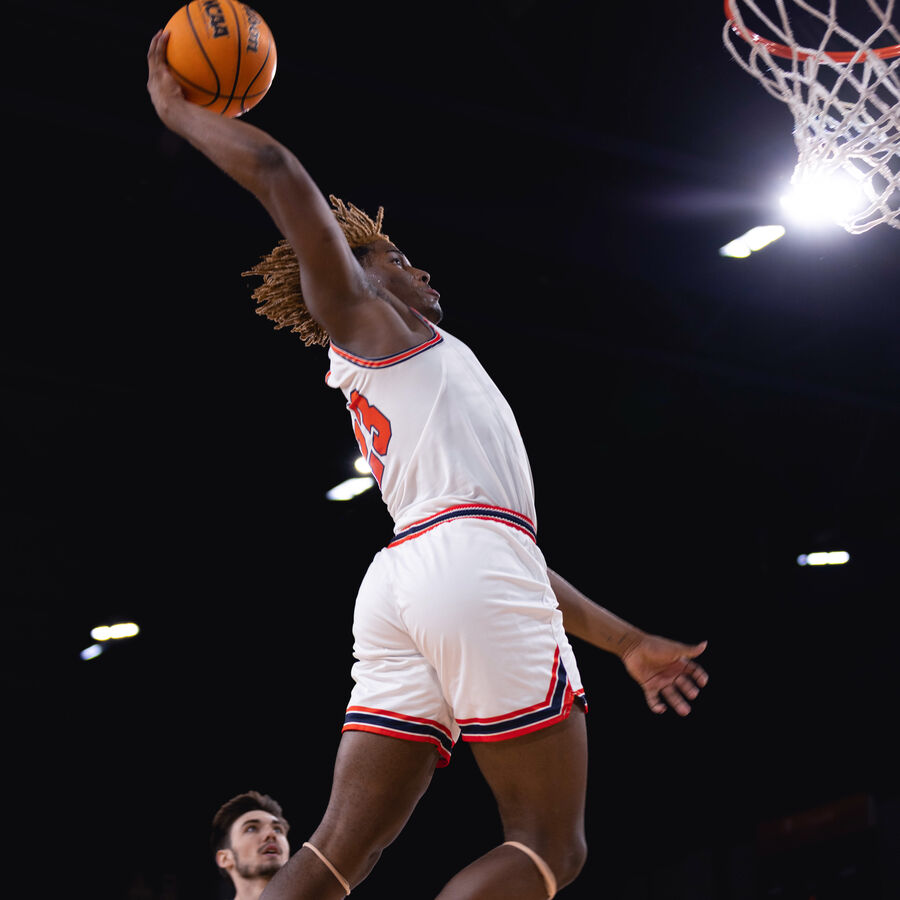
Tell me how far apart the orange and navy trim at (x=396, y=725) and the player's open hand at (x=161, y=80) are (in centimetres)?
148

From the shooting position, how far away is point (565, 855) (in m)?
2.33

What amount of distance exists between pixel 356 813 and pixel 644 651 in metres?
0.83

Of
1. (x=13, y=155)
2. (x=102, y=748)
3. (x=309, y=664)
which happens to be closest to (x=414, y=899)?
(x=309, y=664)

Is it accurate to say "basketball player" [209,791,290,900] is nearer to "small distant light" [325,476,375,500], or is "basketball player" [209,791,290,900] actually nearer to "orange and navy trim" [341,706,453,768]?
"orange and navy trim" [341,706,453,768]

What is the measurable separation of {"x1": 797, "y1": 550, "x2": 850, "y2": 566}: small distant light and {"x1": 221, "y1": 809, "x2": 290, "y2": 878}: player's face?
19.8 feet

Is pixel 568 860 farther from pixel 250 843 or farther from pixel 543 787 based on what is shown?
pixel 250 843

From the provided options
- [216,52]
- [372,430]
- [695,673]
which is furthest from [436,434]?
[216,52]

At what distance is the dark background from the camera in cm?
568

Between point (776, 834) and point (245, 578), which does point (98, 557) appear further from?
point (776, 834)

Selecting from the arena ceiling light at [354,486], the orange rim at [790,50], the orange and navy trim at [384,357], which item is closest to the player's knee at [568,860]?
the orange and navy trim at [384,357]

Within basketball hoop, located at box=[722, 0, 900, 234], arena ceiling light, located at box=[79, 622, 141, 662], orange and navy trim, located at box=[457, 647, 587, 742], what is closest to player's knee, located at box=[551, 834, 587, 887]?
orange and navy trim, located at box=[457, 647, 587, 742]

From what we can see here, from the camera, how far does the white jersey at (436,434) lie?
2.55m

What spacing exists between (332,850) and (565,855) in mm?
487

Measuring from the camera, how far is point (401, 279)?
299 centimetres
